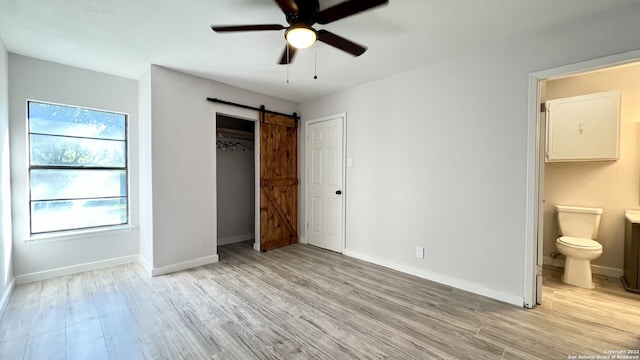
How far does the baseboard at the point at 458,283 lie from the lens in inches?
100

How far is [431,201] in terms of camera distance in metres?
3.11

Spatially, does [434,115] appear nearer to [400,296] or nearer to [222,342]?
[400,296]

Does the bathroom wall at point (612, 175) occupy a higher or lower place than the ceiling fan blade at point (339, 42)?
lower

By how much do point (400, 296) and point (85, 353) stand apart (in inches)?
105

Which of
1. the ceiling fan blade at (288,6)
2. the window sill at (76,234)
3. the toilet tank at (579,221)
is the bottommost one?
the window sill at (76,234)

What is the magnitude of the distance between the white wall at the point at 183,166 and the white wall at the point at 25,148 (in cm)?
78

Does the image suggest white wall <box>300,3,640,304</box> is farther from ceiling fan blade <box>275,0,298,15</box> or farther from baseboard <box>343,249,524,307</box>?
ceiling fan blade <box>275,0,298,15</box>

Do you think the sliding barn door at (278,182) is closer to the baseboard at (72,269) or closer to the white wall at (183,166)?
the white wall at (183,166)

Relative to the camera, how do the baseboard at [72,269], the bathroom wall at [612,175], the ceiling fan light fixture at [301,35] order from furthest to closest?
the bathroom wall at [612,175] → the baseboard at [72,269] → the ceiling fan light fixture at [301,35]

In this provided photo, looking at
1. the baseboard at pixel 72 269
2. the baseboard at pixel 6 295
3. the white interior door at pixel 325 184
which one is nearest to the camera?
the baseboard at pixel 6 295

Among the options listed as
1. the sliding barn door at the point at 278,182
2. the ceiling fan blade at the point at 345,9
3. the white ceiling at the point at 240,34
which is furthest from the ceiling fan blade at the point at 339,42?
the sliding barn door at the point at 278,182

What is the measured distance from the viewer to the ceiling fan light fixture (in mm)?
1832

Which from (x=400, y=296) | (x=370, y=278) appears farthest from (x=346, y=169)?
(x=400, y=296)

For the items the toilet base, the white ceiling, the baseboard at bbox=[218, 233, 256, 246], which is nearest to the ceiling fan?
the white ceiling
